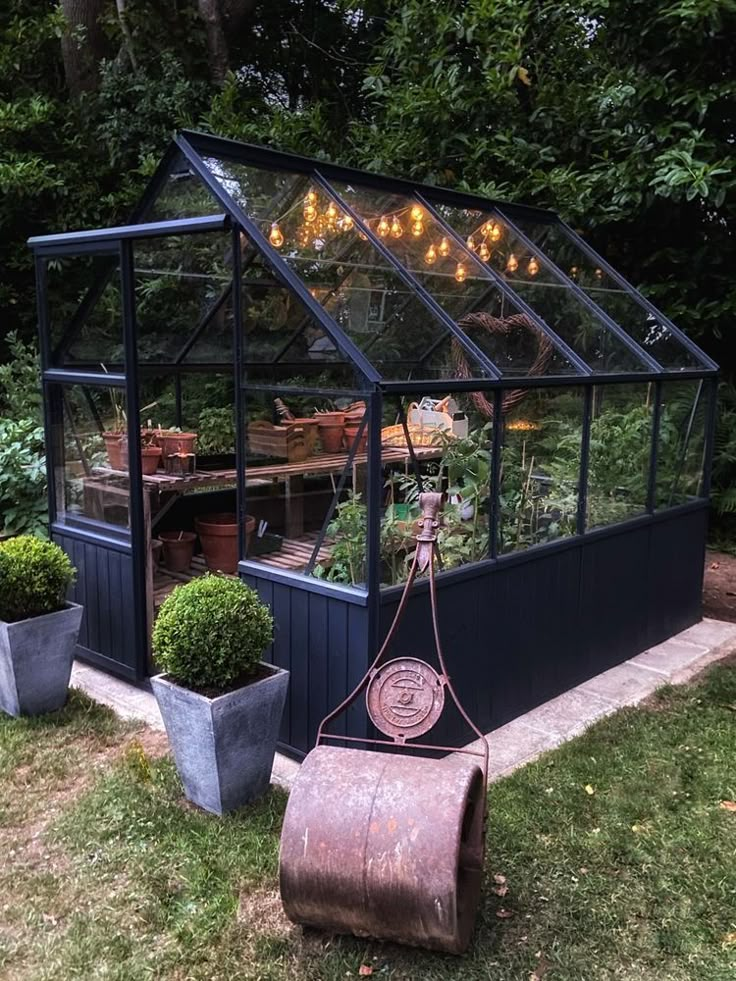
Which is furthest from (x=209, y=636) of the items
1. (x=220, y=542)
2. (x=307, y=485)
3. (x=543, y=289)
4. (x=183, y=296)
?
(x=543, y=289)

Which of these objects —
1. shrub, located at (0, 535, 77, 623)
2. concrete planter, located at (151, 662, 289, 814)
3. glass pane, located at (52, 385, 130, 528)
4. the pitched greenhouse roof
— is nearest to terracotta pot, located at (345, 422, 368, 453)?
the pitched greenhouse roof

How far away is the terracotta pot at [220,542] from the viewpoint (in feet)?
18.4

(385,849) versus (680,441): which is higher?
(680,441)

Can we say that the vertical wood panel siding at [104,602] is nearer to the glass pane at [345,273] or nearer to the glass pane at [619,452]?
the glass pane at [345,273]

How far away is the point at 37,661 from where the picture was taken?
4.20 metres

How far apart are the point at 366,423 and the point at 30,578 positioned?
1.94m

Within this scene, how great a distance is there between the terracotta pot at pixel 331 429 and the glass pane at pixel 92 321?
1.22 m

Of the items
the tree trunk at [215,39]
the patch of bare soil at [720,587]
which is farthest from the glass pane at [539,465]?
the tree trunk at [215,39]

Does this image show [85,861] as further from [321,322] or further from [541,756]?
[321,322]

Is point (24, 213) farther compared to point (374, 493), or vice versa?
point (24, 213)

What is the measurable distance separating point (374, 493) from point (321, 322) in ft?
2.48

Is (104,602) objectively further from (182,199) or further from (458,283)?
(458,283)

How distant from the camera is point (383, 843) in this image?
2527 millimetres

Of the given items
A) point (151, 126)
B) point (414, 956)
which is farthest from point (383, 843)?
point (151, 126)
